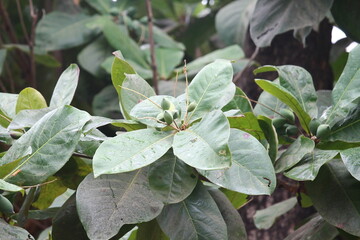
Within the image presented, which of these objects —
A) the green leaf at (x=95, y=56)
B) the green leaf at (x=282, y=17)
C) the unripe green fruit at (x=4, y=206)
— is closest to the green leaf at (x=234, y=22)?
the green leaf at (x=95, y=56)

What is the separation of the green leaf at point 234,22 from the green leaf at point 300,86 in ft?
2.88

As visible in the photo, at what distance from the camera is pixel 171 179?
64 centimetres

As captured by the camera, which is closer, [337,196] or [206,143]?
[206,143]

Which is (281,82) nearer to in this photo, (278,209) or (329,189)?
(329,189)

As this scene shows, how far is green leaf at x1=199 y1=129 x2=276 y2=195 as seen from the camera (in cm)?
61

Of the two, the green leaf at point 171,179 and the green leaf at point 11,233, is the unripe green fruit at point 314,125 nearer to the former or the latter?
the green leaf at point 171,179

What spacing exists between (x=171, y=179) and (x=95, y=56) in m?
1.23

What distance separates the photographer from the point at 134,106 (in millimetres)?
712

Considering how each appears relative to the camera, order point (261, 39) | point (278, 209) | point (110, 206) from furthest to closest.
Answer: point (261, 39) < point (278, 209) < point (110, 206)

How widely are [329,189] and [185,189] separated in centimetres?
20

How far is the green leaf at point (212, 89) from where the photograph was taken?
680 millimetres

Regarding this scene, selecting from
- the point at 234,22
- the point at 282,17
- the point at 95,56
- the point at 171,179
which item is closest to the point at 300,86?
the point at 171,179

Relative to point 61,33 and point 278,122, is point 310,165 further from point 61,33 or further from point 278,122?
point 61,33

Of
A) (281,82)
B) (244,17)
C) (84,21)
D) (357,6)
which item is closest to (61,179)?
(281,82)
